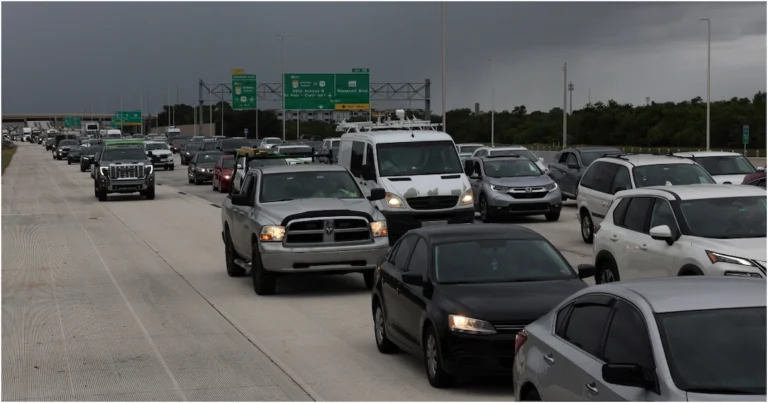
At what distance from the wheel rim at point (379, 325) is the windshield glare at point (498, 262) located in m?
1.22

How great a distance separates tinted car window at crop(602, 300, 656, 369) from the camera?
6129 mm

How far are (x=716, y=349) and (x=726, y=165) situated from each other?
23007 mm

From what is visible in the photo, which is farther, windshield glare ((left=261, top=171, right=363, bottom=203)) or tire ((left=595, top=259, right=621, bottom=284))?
windshield glare ((left=261, top=171, right=363, bottom=203))

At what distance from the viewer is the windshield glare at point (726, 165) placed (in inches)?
1091

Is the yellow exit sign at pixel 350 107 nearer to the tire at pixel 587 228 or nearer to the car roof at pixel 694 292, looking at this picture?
the tire at pixel 587 228

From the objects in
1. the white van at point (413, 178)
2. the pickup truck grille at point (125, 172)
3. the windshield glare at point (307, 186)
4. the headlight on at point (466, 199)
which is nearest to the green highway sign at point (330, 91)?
the pickup truck grille at point (125, 172)

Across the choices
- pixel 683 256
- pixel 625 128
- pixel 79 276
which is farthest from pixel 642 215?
pixel 625 128

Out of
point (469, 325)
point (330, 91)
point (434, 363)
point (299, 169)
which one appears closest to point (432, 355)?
point (434, 363)

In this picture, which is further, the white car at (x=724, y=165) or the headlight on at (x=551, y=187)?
the headlight on at (x=551, y=187)

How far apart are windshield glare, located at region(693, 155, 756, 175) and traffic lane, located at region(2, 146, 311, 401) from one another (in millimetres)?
13358

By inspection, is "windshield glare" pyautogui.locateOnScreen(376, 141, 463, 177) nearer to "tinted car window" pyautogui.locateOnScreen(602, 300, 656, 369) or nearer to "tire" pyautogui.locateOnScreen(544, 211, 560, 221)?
"tire" pyautogui.locateOnScreen(544, 211, 560, 221)

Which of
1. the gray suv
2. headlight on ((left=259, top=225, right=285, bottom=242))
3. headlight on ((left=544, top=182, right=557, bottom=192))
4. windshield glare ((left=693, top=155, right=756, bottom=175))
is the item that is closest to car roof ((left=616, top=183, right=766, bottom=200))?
headlight on ((left=259, top=225, right=285, bottom=242))

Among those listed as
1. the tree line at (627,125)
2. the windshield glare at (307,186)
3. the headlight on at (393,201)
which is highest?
the tree line at (627,125)

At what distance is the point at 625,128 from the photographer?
10488cm
